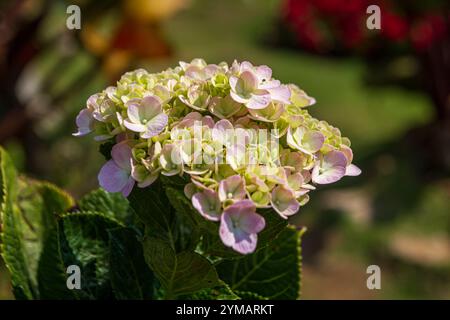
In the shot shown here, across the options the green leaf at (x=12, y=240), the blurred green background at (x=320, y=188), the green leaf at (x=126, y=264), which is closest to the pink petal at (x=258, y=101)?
the green leaf at (x=126, y=264)

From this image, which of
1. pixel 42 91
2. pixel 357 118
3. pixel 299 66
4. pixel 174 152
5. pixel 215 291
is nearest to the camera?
pixel 174 152

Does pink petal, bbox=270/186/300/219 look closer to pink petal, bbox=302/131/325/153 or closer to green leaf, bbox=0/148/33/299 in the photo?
pink petal, bbox=302/131/325/153

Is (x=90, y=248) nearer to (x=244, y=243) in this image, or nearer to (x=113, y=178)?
(x=113, y=178)

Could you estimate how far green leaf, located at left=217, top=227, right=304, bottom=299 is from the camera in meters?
0.95

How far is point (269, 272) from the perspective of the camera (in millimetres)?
963

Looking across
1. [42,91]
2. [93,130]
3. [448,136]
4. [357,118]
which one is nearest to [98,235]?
[93,130]

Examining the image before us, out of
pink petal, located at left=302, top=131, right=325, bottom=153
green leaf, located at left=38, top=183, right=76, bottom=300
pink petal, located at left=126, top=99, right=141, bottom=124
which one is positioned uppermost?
pink petal, located at left=126, top=99, right=141, bottom=124

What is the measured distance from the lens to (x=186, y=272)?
792 millimetres

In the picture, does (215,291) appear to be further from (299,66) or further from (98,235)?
(299,66)

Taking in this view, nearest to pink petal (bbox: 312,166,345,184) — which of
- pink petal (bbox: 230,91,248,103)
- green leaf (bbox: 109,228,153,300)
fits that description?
pink petal (bbox: 230,91,248,103)

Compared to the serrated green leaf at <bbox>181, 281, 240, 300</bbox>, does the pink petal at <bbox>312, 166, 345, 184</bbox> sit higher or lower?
higher

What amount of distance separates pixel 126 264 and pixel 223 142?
0.22 meters

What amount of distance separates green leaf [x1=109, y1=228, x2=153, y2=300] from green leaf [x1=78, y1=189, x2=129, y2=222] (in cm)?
12
